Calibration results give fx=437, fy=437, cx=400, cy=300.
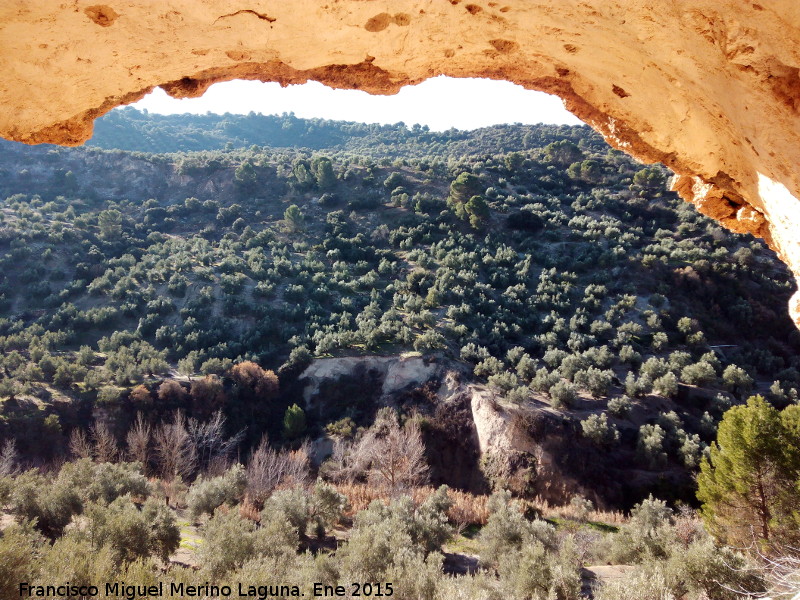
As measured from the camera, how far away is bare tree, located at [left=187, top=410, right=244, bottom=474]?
1762cm

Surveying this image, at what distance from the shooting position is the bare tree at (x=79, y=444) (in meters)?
16.4

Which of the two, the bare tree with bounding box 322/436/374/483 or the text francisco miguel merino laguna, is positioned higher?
the text francisco miguel merino laguna

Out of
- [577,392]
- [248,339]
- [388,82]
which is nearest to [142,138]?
[248,339]

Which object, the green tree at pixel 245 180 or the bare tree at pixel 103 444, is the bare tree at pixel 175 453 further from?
the green tree at pixel 245 180

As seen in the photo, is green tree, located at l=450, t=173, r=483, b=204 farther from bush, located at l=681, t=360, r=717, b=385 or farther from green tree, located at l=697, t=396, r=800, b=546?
green tree, located at l=697, t=396, r=800, b=546

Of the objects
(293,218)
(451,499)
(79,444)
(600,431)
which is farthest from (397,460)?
(293,218)

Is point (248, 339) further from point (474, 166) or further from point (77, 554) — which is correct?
point (474, 166)

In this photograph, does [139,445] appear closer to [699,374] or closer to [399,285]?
[399,285]

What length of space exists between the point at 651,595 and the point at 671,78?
6.91 metres

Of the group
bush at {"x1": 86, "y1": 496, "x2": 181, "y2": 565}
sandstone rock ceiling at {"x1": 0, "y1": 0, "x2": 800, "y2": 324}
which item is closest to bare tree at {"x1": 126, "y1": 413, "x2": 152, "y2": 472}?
bush at {"x1": 86, "y1": 496, "x2": 181, "y2": 565}

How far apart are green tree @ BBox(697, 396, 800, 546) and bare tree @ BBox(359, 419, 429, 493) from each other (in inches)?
344

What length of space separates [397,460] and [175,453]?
8.38 metres

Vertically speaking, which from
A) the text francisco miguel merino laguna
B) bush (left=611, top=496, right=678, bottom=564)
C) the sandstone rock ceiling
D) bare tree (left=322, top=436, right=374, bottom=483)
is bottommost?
bare tree (left=322, top=436, right=374, bottom=483)

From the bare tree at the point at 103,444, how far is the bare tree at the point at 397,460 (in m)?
9.62
